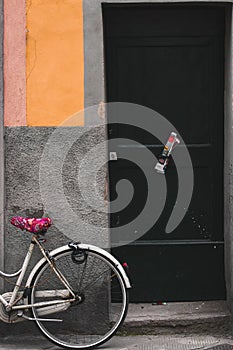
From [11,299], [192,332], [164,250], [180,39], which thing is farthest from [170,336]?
[180,39]

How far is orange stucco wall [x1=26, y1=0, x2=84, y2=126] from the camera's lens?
7.56 meters

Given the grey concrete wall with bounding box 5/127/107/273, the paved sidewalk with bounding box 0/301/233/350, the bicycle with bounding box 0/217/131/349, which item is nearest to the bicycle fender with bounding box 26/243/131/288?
the bicycle with bounding box 0/217/131/349

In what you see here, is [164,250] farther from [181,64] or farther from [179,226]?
[181,64]

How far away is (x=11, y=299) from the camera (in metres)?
7.37

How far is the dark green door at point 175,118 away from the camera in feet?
25.8

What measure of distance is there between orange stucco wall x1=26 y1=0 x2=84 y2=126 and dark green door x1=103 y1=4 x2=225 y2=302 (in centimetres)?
41

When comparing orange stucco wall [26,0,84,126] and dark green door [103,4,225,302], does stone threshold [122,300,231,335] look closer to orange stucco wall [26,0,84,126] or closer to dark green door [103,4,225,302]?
dark green door [103,4,225,302]

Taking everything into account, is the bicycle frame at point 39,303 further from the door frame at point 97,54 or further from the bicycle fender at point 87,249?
the door frame at point 97,54

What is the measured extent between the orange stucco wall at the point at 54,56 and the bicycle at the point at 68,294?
103cm

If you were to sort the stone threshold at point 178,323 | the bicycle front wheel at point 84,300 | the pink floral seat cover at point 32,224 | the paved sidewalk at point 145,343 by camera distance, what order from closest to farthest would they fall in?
the pink floral seat cover at point 32,224
the paved sidewalk at point 145,343
the bicycle front wheel at point 84,300
the stone threshold at point 178,323

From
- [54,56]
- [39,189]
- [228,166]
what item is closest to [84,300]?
[39,189]

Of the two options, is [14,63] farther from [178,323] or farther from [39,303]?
[178,323]

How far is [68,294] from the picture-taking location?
744cm

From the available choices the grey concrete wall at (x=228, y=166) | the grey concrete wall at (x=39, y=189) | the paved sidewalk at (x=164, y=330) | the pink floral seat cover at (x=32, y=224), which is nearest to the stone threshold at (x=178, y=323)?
the paved sidewalk at (x=164, y=330)
